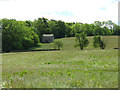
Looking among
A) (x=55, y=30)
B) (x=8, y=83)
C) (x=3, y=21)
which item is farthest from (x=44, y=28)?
(x=8, y=83)

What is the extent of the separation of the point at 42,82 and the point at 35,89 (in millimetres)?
1529

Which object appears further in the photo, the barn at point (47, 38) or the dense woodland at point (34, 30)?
the barn at point (47, 38)

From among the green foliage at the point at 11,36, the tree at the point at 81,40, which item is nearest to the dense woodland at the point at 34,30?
the green foliage at the point at 11,36

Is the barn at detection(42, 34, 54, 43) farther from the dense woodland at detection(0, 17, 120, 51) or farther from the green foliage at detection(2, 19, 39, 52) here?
the green foliage at detection(2, 19, 39, 52)

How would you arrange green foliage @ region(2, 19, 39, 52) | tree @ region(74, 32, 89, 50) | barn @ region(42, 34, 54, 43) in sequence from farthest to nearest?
barn @ region(42, 34, 54, 43)
tree @ region(74, 32, 89, 50)
green foliage @ region(2, 19, 39, 52)

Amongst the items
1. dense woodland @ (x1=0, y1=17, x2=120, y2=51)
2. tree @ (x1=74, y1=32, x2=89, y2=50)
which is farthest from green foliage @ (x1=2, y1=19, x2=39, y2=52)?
tree @ (x1=74, y1=32, x2=89, y2=50)

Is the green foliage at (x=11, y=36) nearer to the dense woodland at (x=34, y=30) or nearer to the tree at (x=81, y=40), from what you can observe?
the dense woodland at (x=34, y=30)

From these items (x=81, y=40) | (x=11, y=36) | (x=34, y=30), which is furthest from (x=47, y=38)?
(x=81, y=40)

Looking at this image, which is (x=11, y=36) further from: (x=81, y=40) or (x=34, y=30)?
(x=34, y=30)

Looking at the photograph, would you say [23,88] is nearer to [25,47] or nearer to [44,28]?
[25,47]

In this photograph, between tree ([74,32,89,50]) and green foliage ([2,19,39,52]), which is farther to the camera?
tree ([74,32,89,50])

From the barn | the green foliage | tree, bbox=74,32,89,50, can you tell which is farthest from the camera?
the barn

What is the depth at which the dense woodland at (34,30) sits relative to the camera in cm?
→ 8281

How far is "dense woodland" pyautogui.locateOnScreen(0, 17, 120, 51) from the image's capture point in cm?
8281
